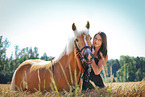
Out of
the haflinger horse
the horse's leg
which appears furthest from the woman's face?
the horse's leg

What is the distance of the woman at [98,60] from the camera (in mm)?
3280

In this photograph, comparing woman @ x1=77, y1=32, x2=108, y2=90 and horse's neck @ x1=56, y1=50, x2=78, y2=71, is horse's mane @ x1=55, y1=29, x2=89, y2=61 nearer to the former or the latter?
horse's neck @ x1=56, y1=50, x2=78, y2=71

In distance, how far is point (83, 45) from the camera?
3.11 m

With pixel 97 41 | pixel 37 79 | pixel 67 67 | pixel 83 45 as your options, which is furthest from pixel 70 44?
pixel 37 79

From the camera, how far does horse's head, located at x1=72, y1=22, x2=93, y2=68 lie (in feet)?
9.61

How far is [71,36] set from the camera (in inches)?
134

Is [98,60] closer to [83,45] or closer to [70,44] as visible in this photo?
[83,45]

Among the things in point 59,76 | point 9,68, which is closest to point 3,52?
point 9,68

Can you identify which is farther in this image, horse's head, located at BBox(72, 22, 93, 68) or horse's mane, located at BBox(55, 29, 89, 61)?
horse's mane, located at BBox(55, 29, 89, 61)

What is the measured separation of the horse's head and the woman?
37 cm

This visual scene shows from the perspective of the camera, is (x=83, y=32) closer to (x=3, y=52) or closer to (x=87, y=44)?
(x=87, y=44)

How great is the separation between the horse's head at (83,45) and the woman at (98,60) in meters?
0.37

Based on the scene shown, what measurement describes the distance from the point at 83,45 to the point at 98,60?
68 centimetres

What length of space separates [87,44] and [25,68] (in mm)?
2372
